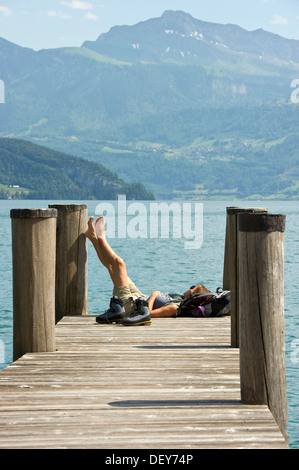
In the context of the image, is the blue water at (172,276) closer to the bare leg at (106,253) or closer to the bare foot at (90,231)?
the bare leg at (106,253)

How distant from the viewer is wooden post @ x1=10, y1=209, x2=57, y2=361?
18.6 ft

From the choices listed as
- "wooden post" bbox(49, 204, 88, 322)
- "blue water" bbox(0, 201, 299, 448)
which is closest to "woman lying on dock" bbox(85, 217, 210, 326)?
"wooden post" bbox(49, 204, 88, 322)

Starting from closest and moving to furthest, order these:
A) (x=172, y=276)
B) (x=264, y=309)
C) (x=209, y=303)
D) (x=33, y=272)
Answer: (x=264, y=309) < (x=33, y=272) < (x=209, y=303) < (x=172, y=276)

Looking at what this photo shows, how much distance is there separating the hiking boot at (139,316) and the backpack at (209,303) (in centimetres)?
95

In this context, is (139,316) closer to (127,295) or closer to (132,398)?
(127,295)

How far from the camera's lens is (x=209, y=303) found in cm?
861

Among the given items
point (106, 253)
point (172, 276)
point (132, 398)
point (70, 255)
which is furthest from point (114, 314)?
point (172, 276)

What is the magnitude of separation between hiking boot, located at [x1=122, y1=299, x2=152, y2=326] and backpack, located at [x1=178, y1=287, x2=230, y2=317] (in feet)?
3.12

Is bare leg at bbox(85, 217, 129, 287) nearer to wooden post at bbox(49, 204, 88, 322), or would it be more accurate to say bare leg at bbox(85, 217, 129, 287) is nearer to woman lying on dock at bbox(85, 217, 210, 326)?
woman lying on dock at bbox(85, 217, 210, 326)

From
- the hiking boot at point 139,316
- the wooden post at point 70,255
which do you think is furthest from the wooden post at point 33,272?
the wooden post at point 70,255

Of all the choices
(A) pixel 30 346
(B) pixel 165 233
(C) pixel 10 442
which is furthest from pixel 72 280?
(B) pixel 165 233

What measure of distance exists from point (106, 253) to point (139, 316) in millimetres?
858
